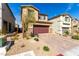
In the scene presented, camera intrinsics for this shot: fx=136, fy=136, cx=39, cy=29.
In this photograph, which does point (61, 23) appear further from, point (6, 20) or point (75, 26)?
point (6, 20)

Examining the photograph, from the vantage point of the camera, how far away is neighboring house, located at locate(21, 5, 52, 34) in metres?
3.13

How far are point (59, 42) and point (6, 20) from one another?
52.5 inches

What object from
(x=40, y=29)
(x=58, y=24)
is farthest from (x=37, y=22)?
(x=58, y=24)

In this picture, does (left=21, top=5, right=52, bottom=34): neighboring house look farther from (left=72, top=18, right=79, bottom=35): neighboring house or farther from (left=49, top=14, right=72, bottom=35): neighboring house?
(left=72, top=18, right=79, bottom=35): neighboring house

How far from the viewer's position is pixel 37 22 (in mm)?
3229

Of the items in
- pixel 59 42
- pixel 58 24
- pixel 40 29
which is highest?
pixel 58 24

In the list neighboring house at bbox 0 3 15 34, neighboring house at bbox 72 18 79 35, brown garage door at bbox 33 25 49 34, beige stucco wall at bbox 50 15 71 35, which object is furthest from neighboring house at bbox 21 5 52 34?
neighboring house at bbox 72 18 79 35

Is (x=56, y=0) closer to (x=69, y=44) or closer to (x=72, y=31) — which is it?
(x=72, y=31)

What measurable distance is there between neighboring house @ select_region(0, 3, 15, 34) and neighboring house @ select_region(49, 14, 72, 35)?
0.94 m

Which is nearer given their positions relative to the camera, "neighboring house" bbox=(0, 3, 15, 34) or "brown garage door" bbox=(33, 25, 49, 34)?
"neighboring house" bbox=(0, 3, 15, 34)

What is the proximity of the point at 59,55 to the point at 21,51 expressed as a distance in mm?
860

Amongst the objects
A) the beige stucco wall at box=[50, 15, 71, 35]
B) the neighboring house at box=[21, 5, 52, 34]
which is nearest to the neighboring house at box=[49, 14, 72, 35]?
the beige stucco wall at box=[50, 15, 71, 35]

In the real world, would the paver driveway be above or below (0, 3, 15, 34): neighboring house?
below

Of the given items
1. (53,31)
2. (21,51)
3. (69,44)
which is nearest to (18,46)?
(21,51)
